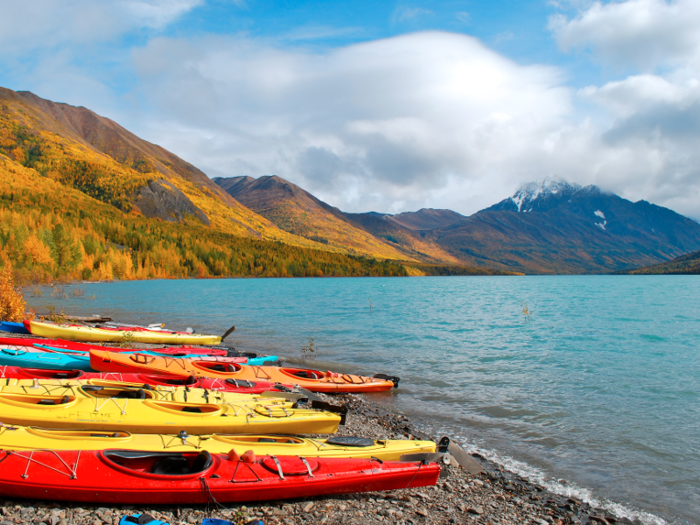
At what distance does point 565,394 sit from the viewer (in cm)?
1566

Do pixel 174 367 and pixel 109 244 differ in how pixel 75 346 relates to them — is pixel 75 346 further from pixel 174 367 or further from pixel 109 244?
pixel 109 244

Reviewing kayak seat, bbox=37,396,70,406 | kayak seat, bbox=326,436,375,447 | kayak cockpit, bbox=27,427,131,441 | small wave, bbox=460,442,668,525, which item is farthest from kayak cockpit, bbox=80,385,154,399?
small wave, bbox=460,442,668,525

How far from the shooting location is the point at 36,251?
66.4 metres

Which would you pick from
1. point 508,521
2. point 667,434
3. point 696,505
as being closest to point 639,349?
point 667,434

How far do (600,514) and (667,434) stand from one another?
239 inches

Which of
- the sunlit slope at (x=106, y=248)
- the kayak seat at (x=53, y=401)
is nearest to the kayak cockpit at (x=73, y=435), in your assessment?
the kayak seat at (x=53, y=401)

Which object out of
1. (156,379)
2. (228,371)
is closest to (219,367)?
(228,371)

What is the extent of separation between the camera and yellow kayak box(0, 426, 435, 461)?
267 inches

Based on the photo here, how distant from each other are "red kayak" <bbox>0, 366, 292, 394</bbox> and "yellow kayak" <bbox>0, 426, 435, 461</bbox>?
4271 millimetres

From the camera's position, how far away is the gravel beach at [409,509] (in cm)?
607

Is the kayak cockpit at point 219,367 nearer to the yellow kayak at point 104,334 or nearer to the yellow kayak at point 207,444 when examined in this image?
the yellow kayak at point 207,444

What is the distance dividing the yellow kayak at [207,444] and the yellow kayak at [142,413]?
111cm

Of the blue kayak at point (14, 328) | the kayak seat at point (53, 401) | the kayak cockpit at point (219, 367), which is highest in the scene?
the kayak seat at point (53, 401)

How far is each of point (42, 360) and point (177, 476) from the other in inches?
483
